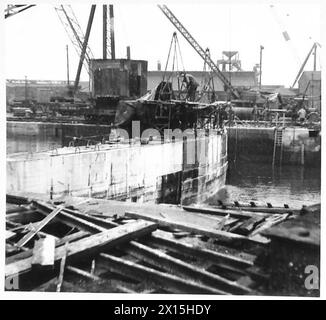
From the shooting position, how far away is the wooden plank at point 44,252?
642 centimetres

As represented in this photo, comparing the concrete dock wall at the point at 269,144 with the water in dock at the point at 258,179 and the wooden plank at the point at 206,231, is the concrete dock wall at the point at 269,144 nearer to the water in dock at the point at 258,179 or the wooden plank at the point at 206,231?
the water in dock at the point at 258,179

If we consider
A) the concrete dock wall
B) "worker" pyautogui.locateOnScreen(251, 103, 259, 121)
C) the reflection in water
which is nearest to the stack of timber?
the reflection in water

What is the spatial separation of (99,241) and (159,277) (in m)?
1.26

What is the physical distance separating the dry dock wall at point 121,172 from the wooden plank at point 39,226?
3.09m

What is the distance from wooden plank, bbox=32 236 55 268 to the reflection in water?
761 inches

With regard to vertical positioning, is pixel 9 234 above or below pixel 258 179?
above

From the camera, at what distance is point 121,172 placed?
1623cm

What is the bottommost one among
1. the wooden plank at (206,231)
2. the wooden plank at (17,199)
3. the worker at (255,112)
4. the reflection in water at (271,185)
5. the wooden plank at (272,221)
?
the reflection in water at (271,185)

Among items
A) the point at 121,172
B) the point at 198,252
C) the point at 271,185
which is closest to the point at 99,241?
the point at 198,252

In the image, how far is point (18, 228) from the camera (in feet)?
26.3

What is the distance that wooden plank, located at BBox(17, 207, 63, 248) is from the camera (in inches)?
291

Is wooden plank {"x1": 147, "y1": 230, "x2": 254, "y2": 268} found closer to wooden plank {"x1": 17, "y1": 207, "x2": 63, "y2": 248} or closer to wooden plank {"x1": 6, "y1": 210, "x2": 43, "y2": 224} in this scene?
wooden plank {"x1": 17, "y1": 207, "x2": 63, "y2": 248}

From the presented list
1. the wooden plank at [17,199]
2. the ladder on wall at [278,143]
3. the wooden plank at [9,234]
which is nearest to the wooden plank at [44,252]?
the wooden plank at [9,234]

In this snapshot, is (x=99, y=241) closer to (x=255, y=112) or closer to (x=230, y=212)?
(x=230, y=212)
